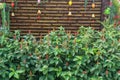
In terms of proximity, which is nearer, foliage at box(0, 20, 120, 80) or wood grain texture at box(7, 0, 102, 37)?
foliage at box(0, 20, 120, 80)

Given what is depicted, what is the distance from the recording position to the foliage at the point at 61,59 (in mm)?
4020

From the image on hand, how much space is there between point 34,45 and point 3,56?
456 mm

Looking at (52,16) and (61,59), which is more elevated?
(52,16)

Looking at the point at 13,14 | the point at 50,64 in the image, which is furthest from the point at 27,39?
the point at 13,14

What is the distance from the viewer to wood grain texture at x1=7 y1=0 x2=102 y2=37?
20.4 feet

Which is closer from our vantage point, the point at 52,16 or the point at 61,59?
the point at 61,59

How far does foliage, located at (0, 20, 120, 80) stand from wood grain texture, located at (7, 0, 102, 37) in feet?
6.40

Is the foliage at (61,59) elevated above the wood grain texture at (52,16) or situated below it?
below

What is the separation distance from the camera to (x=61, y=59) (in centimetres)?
415

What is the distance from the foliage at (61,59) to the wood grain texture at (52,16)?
1.95 meters

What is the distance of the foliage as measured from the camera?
4.02 meters

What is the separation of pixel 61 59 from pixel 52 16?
7.30ft

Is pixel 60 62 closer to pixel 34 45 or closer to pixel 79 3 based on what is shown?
pixel 34 45

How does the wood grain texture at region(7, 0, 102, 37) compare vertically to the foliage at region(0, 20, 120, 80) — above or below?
above
